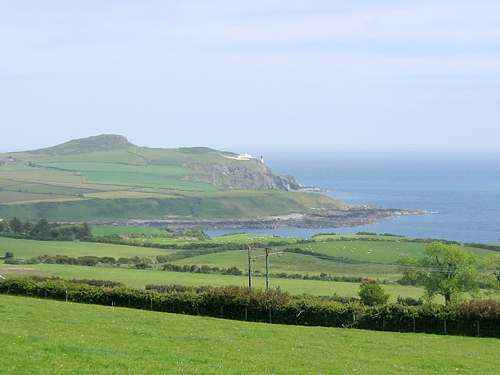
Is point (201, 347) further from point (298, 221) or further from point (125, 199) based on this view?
point (125, 199)

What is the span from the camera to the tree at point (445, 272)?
41.0 metres

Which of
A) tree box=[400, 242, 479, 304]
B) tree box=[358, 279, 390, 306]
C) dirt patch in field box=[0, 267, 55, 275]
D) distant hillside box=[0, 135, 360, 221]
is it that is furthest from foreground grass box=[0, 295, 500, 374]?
distant hillside box=[0, 135, 360, 221]

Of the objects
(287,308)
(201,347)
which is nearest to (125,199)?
(287,308)

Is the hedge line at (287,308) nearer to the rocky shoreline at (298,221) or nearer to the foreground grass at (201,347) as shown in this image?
the foreground grass at (201,347)

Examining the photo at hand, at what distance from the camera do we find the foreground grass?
15164 mm

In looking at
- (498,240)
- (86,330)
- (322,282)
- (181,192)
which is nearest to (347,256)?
(322,282)

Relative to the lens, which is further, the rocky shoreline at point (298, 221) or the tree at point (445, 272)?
the rocky shoreline at point (298, 221)

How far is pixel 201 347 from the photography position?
18.5m

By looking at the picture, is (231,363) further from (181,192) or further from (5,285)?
(181,192)

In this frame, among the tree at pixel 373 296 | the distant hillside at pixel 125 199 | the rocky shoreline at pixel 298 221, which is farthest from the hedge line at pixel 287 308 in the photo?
the rocky shoreline at pixel 298 221

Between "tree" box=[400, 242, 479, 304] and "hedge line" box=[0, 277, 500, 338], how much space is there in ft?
47.6

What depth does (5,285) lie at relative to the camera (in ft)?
108

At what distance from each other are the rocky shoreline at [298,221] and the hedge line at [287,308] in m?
102

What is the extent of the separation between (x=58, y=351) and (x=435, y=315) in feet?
60.1
